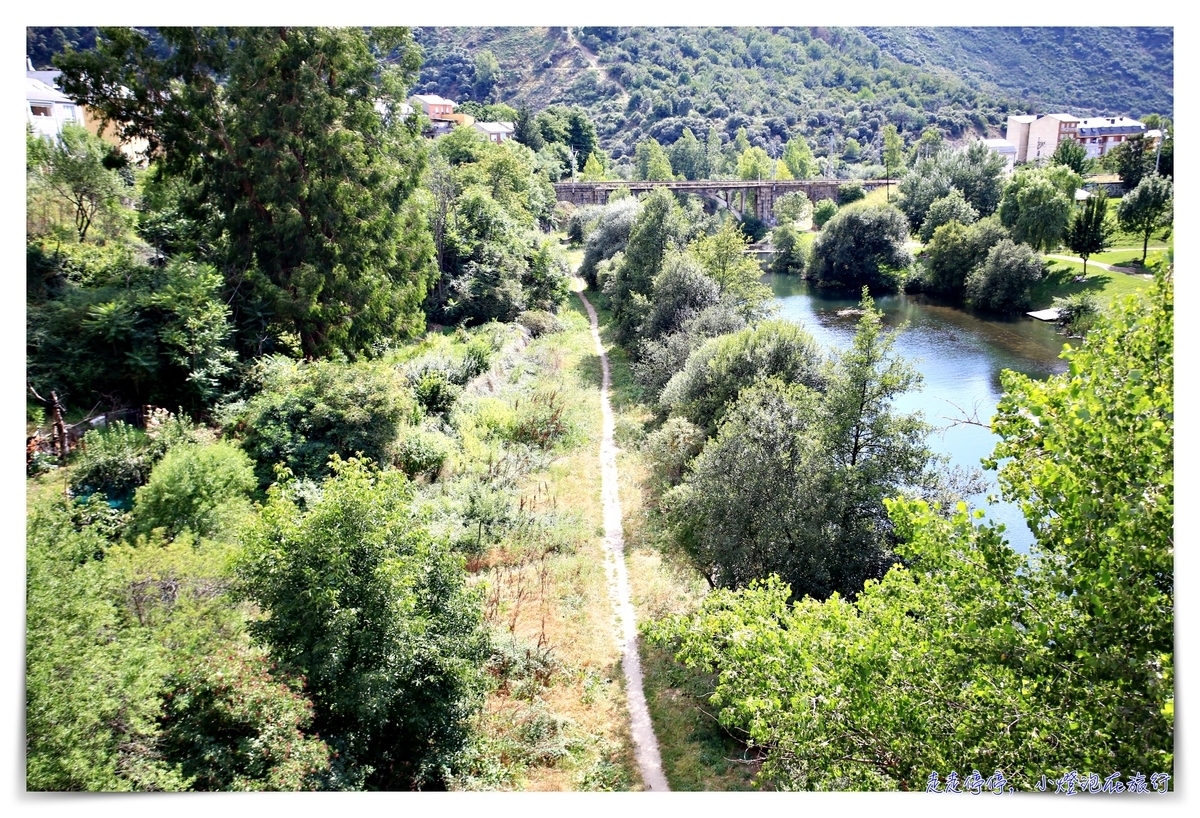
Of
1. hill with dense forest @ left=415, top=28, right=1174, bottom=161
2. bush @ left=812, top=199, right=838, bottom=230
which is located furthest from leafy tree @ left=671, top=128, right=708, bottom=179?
bush @ left=812, top=199, right=838, bottom=230

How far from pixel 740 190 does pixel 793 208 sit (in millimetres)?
7277

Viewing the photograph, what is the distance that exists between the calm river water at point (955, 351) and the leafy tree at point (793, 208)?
1792cm

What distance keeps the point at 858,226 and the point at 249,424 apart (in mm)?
41073

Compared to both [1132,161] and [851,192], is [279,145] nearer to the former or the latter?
[1132,161]

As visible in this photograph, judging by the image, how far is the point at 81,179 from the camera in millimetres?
17969

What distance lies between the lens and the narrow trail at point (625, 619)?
11.1 metres

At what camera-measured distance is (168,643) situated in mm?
8539

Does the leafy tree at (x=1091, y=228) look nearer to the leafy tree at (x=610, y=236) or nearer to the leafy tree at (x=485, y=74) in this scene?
the leafy tree at (x=610, y=236)

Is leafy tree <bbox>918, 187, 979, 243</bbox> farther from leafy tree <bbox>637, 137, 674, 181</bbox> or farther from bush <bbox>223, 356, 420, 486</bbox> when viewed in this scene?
bush <bbox>223, 356, 420, 486</bbox>

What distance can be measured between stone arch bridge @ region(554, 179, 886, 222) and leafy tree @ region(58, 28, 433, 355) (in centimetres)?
4698

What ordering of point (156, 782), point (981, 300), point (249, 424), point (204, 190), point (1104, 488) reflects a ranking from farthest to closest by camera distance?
1. point (981, 300)
2. point (204, 190)
3. point (249, 424)
4. point (156, 782)
5. point (1104, 488)

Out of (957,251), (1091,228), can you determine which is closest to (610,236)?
(957,251)

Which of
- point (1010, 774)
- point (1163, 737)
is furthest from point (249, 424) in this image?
point (1163, 737)

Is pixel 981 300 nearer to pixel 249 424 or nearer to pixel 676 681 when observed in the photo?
pixel 676 681
